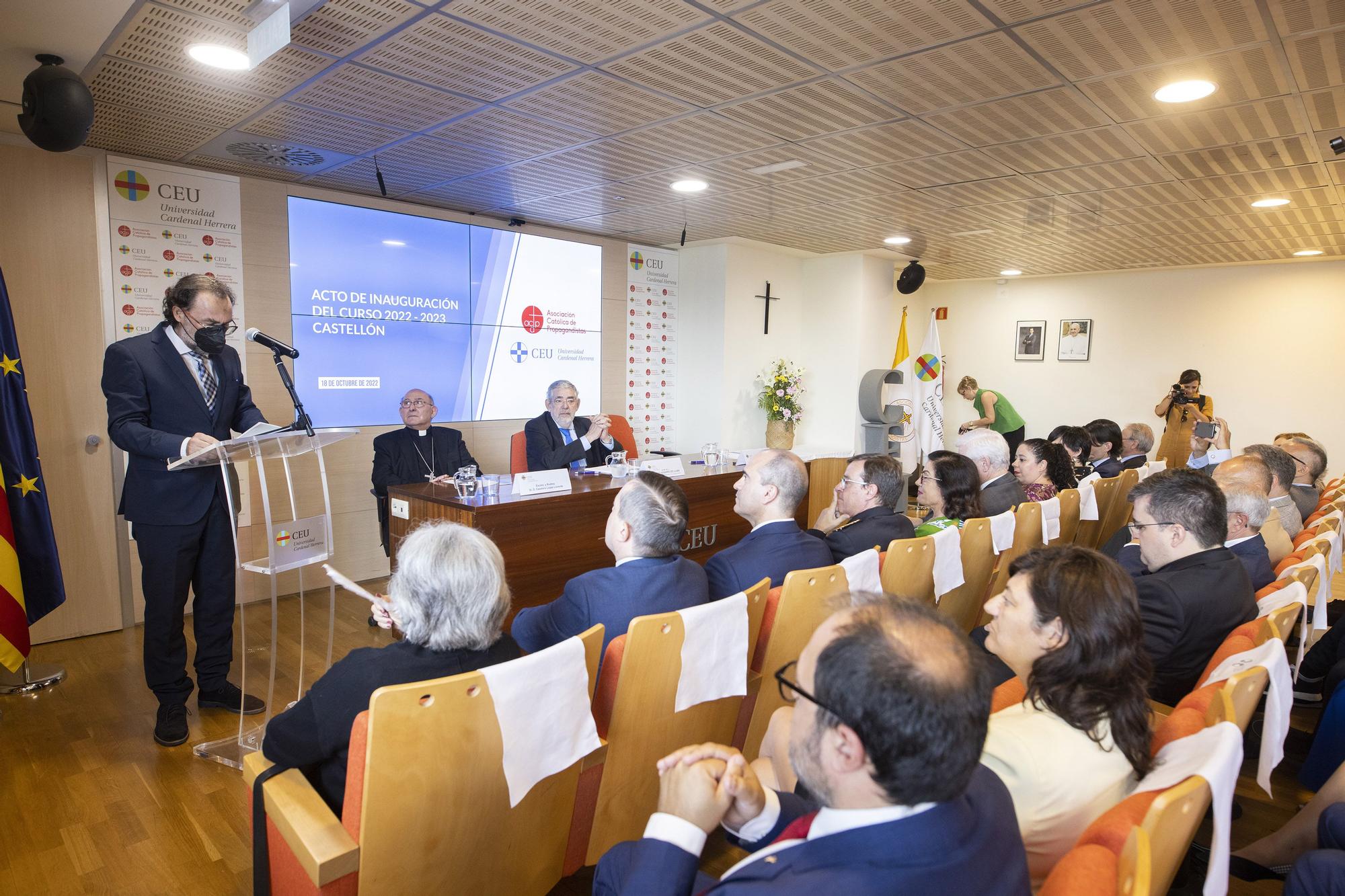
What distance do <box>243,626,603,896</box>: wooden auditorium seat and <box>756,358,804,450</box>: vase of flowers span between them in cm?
625

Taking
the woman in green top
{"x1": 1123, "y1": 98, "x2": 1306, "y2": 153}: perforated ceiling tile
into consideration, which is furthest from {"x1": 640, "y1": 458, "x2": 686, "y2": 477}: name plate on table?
the woman in green top

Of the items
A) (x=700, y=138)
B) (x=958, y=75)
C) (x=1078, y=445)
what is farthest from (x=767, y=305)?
(x=958, y=75)

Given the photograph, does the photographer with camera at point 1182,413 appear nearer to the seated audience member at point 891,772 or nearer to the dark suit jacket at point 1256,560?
the dark suit jacket at point 1256,560

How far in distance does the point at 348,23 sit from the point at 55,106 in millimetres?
1288

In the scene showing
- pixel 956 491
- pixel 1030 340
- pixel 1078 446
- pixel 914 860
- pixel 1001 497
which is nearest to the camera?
pixel 914 860

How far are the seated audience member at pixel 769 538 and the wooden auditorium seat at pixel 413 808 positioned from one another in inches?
41.3

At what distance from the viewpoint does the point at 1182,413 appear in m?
7.56

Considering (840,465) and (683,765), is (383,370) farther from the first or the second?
(683,765)

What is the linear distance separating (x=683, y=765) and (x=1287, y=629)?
1.94 m

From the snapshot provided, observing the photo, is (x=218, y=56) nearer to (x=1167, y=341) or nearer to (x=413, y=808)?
(x=413, y=808)

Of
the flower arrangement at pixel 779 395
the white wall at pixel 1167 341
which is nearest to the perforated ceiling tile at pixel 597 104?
the flower arrangement at pixel 779 395

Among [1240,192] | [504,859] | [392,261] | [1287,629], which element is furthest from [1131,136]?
[392,261]

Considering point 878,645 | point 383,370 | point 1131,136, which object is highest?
point 1131,136

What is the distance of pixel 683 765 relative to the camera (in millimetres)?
1104
